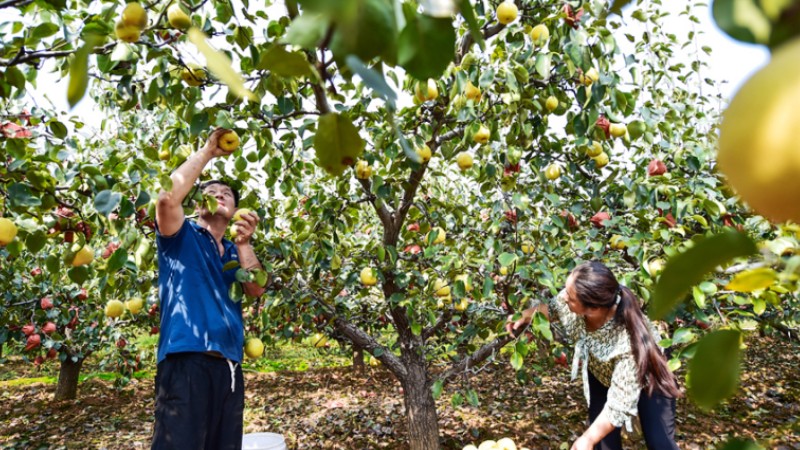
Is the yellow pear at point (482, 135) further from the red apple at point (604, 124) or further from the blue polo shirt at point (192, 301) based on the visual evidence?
the blue polo shirt at point (192, 301)

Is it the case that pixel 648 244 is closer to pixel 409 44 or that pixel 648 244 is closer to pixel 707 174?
pixel 707 174

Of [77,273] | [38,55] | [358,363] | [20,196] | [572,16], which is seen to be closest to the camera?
[38,55]

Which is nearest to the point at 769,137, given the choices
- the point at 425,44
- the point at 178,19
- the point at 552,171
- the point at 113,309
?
the point at 425,44

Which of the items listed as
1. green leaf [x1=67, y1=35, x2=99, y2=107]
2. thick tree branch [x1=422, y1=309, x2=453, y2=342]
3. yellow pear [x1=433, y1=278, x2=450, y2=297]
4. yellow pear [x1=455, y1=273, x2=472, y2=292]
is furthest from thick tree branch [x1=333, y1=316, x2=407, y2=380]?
green leaf [x1=67, y1=35, x2=99, y2=107]

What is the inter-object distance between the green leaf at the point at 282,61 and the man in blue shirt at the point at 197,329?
137cm

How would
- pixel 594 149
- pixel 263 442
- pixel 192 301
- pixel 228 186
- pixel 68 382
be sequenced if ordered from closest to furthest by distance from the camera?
pixel 192 301, pixel 228 186, pixel 594 149, pixel 263 442, pixel 68 382

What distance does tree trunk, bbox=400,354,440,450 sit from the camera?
3.34 meters

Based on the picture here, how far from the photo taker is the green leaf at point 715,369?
308mm

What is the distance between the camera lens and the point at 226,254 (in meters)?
2.15

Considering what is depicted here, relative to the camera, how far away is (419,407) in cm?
334

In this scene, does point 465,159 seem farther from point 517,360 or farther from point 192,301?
point 192,301

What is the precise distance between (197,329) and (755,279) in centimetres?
182

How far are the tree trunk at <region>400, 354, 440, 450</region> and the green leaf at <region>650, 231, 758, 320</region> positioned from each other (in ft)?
10.6

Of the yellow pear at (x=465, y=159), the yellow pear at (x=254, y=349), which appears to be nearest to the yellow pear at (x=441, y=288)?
the yellow pear at (x=465, y=159)
